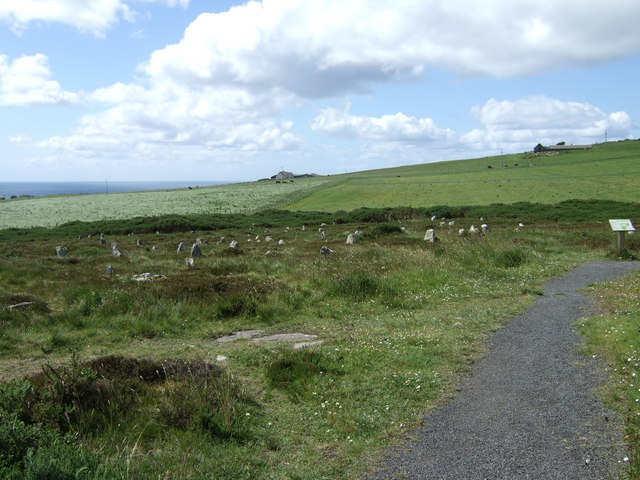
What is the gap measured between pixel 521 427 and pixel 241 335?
6662 millimetres

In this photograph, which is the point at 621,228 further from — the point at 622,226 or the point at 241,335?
the point at 241,335

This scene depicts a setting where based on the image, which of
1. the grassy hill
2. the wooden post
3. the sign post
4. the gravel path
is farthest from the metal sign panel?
the grassy hill

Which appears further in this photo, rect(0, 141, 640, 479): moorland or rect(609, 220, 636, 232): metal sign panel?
rect(609, 220, 636, 232): metal sign panel

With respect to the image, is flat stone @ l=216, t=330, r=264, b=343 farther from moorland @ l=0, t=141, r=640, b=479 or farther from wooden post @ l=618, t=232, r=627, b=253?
wooden post @ l=618, t=232, r=627, b=253

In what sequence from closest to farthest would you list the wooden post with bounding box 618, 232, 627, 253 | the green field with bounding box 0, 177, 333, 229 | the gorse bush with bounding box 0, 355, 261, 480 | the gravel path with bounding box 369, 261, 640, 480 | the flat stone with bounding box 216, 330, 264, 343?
the gorse bush with bounding box 0, 355, 261, 480 → the gravel path with bounding box 369, 261, 640, 480 → the flat stone with bounding box 216, 330, 264, 343 → the wooden post with bounding box 618, 232, 627, 253 → the green field with bounding box 0, 177, 333, 229

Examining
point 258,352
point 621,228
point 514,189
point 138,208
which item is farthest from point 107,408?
point 138,208

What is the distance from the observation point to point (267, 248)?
29.0 m

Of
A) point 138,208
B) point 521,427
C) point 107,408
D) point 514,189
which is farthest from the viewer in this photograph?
point 138,208

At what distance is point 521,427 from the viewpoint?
6473mm

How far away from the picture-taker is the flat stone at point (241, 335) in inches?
447

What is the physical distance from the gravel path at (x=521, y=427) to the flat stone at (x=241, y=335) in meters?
4.84

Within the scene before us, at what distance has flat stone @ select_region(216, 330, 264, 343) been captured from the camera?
37.2 feet

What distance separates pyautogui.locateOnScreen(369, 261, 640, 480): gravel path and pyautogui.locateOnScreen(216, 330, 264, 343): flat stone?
4.84 m

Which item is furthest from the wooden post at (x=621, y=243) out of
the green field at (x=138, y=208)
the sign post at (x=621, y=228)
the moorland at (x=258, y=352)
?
the green field at (x=138, y=208)
